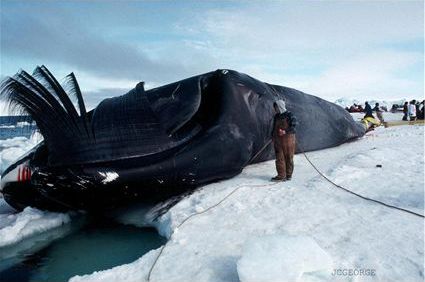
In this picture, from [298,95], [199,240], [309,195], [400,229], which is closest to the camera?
[400,229]

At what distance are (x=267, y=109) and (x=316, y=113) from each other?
2172 millimetres

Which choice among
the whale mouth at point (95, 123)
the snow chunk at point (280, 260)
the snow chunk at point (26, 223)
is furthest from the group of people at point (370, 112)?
the snow chunk at point (280, 260)

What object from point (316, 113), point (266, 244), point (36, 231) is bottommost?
point (36, 231)

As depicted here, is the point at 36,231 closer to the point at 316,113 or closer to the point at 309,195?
the point at 309,195

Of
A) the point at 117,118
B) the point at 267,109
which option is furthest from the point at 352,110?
the point at 117,118

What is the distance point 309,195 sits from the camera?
16.2 ft

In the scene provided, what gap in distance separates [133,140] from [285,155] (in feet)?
7.29

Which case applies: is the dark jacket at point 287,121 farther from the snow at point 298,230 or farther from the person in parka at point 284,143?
the snow at point 298,230

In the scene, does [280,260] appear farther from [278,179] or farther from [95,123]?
[95,123]

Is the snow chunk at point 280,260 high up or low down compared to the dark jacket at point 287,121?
down

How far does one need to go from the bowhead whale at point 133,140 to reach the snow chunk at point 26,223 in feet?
0.45

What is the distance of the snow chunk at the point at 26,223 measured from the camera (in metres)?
5.02

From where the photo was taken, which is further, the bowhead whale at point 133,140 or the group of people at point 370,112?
the group of people at point 370,112

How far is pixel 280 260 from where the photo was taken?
9.80ft
